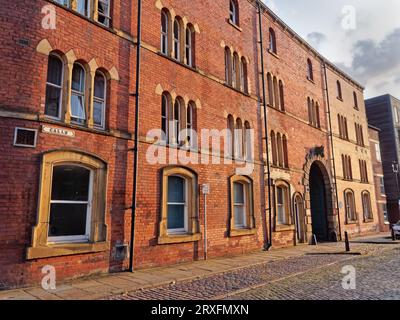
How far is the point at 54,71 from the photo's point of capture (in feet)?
30.5

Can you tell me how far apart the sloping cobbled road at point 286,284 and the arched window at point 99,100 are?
17.2 feet

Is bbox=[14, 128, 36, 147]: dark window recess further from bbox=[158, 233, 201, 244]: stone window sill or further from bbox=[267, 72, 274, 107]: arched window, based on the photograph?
bbox=[267, 72, 274, 107]: arched window

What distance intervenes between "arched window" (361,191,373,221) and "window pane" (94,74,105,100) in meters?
25.0

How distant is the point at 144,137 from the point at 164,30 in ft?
15.9

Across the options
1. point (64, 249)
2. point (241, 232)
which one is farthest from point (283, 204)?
point (64, 249)

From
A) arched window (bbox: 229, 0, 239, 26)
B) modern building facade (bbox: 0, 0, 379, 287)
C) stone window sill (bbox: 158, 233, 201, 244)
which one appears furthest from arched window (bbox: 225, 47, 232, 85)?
stone window sill (bbox: 158, 233, 201, 244)

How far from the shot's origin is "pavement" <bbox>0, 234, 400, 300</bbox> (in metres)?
7.21

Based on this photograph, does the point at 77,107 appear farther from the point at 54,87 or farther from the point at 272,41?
the point at 272,41

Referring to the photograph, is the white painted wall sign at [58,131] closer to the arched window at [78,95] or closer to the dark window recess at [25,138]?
the dark window recess at [25,138]

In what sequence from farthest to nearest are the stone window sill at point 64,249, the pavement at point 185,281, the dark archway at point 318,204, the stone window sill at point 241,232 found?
the dark archway at point 318,204, the stone window sill at point 241,232, the stone window sill at point 64,249, the pavement at point 185,281

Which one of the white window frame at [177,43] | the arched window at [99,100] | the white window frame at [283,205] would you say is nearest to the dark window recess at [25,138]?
the arched window at [99,100]

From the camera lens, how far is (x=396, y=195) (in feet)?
115

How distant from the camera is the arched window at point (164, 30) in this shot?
1273cm

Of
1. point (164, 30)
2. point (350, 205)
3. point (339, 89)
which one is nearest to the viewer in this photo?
point (164, 30)
